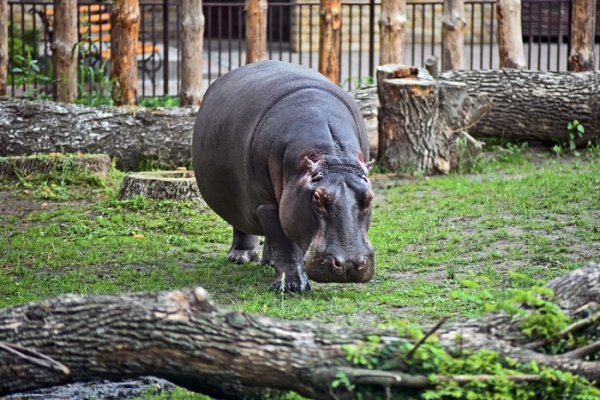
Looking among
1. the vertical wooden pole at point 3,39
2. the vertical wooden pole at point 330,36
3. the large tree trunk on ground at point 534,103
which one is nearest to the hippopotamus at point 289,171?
the vertical wooden pole at point 3,39

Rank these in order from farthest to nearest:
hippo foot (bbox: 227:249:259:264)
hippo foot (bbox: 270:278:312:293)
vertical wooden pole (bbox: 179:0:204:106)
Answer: vertical wooden pole (bbox: 179:0:204:106) < hippo foot (bbox: 227:249:259:264) < hippo foot (bbox: 270:278:312:293)

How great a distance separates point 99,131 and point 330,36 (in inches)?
131

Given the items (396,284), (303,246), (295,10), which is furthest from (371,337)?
(295,10)

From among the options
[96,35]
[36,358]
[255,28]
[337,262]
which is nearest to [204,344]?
[36,358]

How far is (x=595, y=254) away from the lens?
6625mm

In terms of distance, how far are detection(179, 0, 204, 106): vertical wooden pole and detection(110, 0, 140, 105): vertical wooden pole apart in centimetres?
60

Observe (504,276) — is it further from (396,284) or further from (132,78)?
(132,78)

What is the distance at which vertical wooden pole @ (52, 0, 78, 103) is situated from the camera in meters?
10.7

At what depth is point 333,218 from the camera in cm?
532

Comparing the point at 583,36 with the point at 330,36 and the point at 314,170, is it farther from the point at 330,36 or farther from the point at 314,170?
the point at 314,170

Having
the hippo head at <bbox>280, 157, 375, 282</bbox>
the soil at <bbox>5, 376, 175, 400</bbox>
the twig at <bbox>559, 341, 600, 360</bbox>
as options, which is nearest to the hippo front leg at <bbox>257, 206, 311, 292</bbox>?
the hippo head at <bbox>280, 157, 375, 282</bbox>

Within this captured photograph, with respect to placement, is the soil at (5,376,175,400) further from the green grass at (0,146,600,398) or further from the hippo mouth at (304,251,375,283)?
the hippo mouth at (304,251,375,283)

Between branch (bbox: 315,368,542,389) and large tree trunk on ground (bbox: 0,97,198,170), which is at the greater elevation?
large tree trunk on ground (bbox: 0,97,198,170)

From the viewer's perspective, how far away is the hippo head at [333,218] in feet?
17.3
